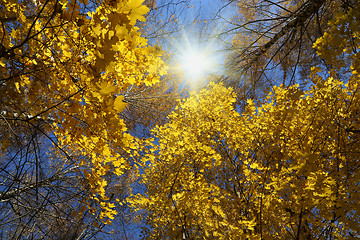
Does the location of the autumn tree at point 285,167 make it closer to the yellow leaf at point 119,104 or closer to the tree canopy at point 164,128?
the tree canopy at point 164,128

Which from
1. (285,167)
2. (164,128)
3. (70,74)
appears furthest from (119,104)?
(164,128)

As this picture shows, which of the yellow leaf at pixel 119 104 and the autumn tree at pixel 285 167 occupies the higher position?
the autumn tree at pixel 285 167

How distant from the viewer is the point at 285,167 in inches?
108

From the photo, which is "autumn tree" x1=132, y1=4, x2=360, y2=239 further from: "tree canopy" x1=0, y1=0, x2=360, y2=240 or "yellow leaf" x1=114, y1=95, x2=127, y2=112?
"yellow leaf" x1=114, y1=95, x2=127, y2=112

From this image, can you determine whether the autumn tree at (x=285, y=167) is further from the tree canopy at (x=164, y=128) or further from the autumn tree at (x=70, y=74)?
the autumn tree at (x=70, y=74)

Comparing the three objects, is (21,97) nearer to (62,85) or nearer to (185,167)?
(62,85)

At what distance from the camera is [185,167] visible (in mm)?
3934

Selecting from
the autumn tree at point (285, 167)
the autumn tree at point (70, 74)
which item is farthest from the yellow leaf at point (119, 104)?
the autumn tree at point (285, 167)

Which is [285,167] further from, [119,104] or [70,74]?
[70,74]

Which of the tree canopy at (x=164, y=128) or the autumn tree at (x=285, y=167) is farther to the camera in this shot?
the autumn tree at (x=285, y=167)

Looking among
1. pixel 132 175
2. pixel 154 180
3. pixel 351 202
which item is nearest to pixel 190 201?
pixel 351 202

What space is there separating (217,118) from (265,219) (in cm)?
240

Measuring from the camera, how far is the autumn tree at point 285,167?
1.78m

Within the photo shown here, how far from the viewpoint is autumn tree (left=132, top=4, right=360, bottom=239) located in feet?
5.85
